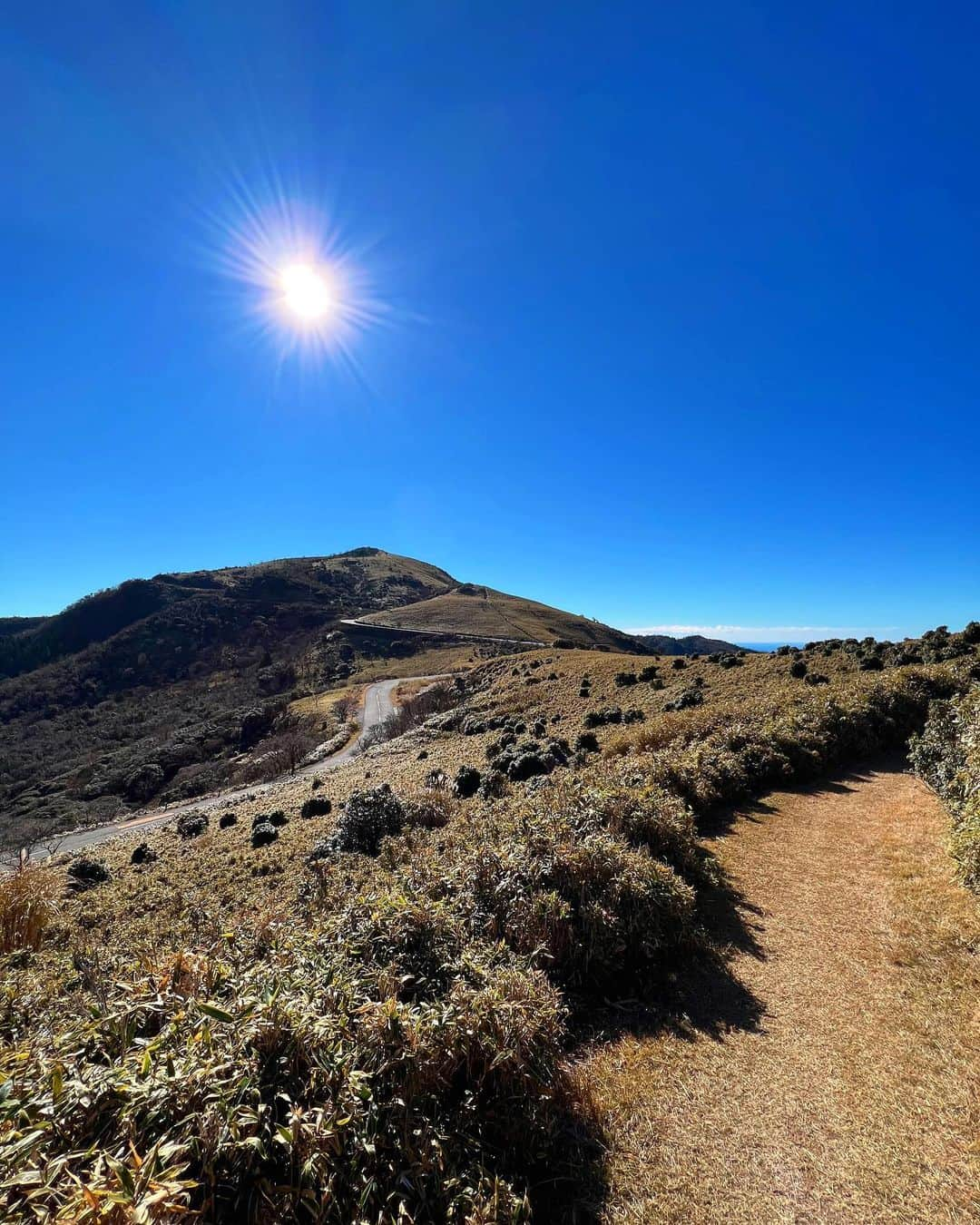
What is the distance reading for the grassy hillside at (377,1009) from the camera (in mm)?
2643

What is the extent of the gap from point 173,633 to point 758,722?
109 m

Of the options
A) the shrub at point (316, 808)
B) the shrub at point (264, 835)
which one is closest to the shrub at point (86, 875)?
the shrub at point (264, 835)

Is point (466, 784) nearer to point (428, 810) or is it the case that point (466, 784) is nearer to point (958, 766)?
point (428, 810)

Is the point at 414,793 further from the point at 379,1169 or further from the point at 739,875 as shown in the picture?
the point at 379,1169

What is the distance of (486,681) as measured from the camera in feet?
173

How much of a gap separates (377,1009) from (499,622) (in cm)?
10607

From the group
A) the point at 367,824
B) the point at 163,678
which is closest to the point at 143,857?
the point at 367,824

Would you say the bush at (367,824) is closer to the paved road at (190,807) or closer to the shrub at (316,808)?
the shrub at (316,808)

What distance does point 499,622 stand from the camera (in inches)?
4318

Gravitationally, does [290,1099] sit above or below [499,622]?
below

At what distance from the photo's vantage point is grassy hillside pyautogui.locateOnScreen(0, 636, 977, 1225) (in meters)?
2.64

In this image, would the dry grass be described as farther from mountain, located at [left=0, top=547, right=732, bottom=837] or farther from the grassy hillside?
mountain, located at [left=0, top=547, right=732, bottom=837]

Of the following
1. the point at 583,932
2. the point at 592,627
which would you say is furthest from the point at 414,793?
the point at 592,627

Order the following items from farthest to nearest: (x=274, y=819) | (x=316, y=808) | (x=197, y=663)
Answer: (x=197, y=663) < (x=316, y=808) < (x=274, y=819)
